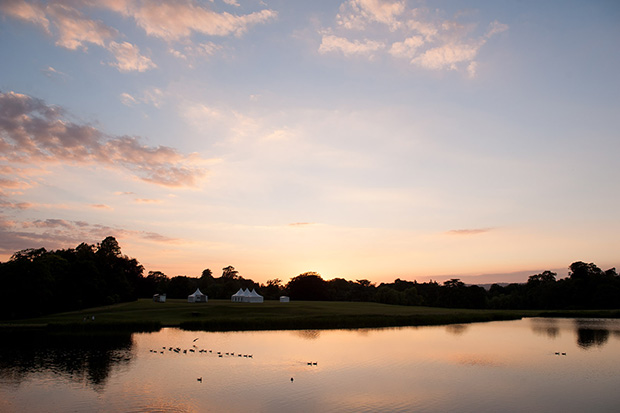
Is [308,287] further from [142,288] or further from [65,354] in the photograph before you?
[65,354]

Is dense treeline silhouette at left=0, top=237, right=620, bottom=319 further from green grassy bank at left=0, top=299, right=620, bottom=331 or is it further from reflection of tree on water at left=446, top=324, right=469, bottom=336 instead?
reflection of tree on water at left=446, top=324, right=469, bottom=336

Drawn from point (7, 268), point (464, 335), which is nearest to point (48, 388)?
point (464, 335)

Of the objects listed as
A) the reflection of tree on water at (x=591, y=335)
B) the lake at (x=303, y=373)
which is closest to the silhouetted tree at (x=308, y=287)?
the reflection of tree on water at (x=591, y=335)

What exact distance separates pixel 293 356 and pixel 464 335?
29055mm

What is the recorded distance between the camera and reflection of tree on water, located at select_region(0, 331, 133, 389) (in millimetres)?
32094

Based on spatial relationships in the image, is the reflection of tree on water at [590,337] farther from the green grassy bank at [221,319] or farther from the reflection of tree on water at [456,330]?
the green grassy bank at [221,319]

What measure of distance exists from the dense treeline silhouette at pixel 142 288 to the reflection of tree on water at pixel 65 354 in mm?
20179

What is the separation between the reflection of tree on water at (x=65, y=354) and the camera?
3209cm

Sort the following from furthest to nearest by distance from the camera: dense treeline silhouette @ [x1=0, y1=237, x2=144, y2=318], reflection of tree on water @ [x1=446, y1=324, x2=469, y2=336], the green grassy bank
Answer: dense treeline silhouette @ [x1=0, y1=237, x2=144, y2=318], reflection of tree on water @ [x1=446, y1=324, x2=469, y2=336], the green grassy bank

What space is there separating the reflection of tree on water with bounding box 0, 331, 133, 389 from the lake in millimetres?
103

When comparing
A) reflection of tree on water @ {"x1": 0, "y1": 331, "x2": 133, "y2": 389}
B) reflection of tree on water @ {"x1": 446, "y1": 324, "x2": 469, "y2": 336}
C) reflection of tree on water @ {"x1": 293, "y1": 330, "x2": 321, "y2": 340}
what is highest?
reflection of tree on water @ {"x1": 0, "y1": 331, "x2": 133, "y2": 389}

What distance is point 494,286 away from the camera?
166125 mm

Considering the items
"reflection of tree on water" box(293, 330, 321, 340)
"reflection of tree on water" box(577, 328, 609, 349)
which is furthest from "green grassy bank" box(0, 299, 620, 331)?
"reflection of tree on water" box(577, 328, 609, 349)

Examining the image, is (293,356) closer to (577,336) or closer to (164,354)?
(164,354)
